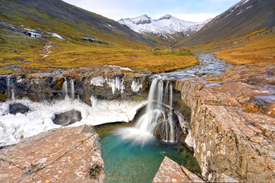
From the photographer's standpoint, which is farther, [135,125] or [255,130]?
[135,125]

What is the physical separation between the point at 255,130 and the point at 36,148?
10.9m

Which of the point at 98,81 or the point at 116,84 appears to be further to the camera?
the point at 116,84

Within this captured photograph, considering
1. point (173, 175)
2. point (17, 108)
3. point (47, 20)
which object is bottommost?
point (17, 108)

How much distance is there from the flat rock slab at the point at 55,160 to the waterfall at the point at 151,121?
1169 centimetres

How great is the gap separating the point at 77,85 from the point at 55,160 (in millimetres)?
19288

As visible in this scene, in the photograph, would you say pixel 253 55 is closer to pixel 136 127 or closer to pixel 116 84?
pixel 136 127

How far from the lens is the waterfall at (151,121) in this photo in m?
16.9

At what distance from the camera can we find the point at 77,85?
21781 millimetres

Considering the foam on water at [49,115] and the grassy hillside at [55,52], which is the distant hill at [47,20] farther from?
the foam on water at [49,115]

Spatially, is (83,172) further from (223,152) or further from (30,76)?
(30,76)

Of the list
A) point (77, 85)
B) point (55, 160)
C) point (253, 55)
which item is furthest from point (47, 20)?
point (253, 55)

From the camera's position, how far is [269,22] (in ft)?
341

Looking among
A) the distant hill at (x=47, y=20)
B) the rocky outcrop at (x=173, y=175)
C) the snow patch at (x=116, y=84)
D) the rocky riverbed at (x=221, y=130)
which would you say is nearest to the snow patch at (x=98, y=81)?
the snow patch at (x=116, y=84)

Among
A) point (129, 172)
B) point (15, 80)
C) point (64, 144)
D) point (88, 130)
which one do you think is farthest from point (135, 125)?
point (15, 80)
